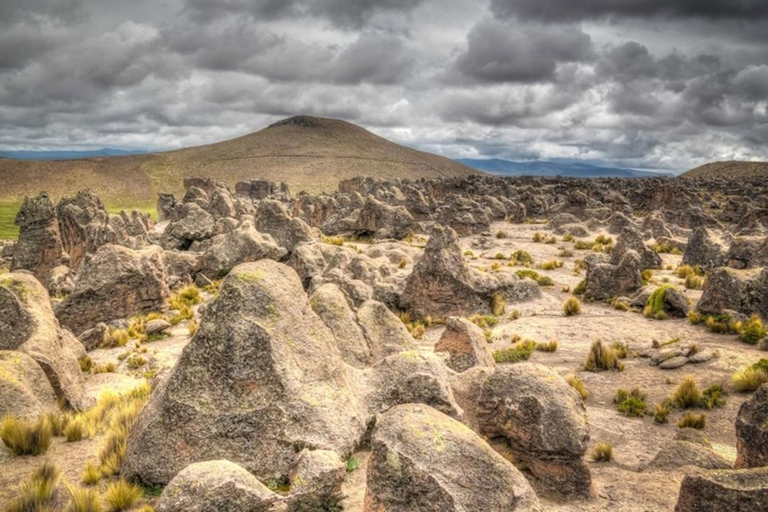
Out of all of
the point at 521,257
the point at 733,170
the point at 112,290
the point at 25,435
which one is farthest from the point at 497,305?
the point at 733,170

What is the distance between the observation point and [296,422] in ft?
25.2

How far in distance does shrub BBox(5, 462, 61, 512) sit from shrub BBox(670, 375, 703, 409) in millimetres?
14023

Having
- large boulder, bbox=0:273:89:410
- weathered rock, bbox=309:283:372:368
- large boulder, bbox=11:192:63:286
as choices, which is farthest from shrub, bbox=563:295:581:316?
large boulder, bbox=11:192:63:286

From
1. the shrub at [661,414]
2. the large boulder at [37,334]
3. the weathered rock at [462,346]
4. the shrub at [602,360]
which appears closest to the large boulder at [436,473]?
the weathered rock at [462,346]

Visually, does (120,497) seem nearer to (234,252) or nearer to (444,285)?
(444,285)

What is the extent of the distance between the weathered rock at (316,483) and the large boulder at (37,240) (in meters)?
31.2

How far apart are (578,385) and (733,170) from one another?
18812cm

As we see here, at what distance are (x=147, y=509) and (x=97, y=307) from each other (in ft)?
56.1

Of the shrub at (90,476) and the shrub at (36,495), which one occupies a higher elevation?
the shrub at (36,495)

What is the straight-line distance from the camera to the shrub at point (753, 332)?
17.6 meters

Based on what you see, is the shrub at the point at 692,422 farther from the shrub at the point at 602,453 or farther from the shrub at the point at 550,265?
the shrub at the point at 550,265

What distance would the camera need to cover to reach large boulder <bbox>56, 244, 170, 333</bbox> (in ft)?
68.3

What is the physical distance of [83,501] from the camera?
670 cm

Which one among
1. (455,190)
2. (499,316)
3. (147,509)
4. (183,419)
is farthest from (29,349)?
(455,190)
